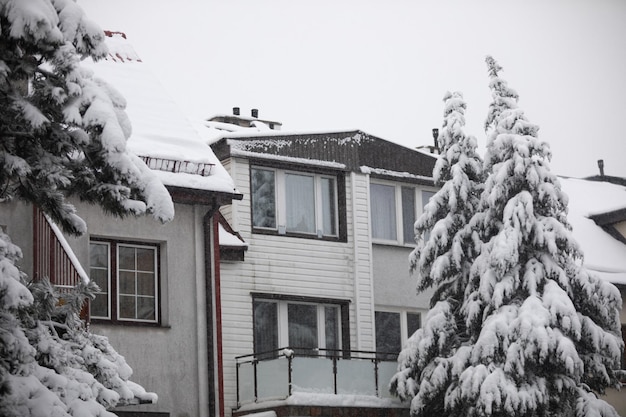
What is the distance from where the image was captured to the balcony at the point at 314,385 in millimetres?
25594

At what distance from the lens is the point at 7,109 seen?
1299 centimetres

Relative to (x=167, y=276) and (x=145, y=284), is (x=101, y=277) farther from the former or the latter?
(x=167, y=276)

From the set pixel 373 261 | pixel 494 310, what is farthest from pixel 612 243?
pixel 494 310

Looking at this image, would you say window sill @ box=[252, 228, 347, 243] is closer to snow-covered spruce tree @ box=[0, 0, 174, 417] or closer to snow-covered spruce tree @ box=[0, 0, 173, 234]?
snow-covered spruce tree @ box=[0, 0, 174, 417]

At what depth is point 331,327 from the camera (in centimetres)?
2909

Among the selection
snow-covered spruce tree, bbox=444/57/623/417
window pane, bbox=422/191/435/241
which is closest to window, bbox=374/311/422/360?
window pane, bbox=422/191/435/241

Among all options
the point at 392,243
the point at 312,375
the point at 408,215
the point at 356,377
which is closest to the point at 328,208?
the point at 392,243

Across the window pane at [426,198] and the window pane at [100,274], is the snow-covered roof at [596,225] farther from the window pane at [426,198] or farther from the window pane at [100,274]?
the window pane at [100,274]

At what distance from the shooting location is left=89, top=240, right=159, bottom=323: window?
76.3 ft

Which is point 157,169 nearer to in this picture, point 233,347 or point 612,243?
point 233,347

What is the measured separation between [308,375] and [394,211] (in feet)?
19.6

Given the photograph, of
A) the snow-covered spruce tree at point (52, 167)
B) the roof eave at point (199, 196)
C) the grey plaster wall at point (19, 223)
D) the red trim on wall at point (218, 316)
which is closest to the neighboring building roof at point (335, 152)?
the roof eave at point (199, 196)

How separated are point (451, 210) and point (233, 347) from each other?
16.2ft

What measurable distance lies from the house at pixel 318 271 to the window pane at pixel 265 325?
0.08ft
